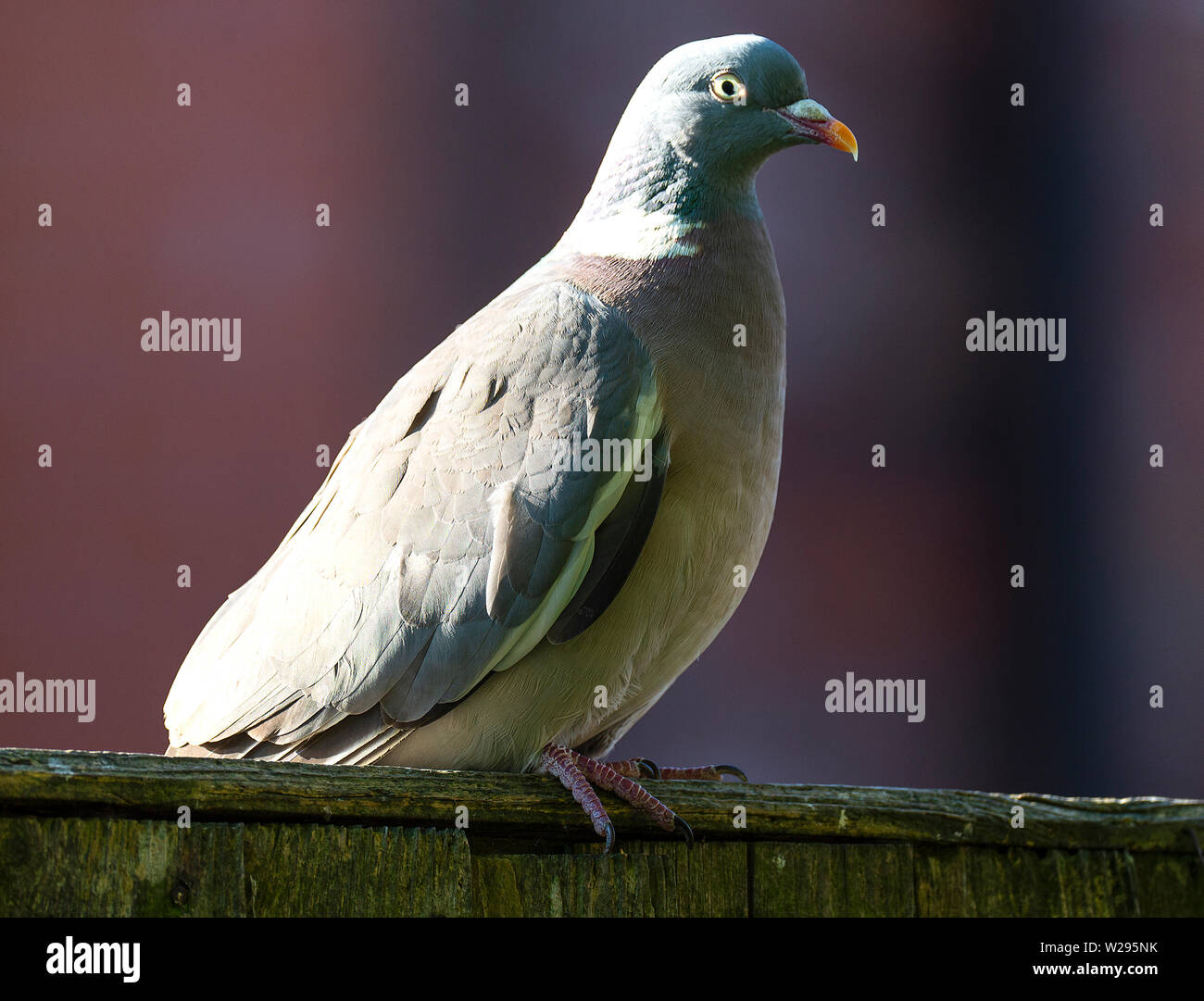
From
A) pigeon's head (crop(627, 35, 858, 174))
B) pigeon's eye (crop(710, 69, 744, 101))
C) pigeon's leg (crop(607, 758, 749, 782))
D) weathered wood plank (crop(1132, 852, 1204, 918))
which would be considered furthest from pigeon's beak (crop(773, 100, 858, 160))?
weathered wood plank (crop(1132, 852, 1204, 918))

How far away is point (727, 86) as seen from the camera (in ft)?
11.2

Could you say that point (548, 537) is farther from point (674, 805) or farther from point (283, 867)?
point (283, 867)

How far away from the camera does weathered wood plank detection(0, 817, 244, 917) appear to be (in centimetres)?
182

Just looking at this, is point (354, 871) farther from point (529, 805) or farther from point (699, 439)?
point (699, 439)

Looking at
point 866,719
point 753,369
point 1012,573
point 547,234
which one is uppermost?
point 547,234

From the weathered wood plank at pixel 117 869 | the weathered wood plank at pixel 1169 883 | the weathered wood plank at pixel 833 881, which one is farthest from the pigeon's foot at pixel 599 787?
the weathered wood plank at pixel 1169 883

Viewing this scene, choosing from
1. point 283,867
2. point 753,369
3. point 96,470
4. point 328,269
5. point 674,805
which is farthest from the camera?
point 328,269

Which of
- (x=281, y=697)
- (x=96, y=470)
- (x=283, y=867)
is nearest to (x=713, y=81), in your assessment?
(x=281, y=697)

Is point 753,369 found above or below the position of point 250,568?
above

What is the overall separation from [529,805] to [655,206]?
1.66 m

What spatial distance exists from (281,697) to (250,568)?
110 inches

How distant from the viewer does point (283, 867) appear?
198 cm

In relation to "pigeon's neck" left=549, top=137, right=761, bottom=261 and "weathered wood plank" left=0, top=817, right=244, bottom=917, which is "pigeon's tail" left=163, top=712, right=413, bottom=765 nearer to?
"weathered wood plank" left=0, top=817, right=244, bottom=917

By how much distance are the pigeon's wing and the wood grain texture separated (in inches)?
17.1
